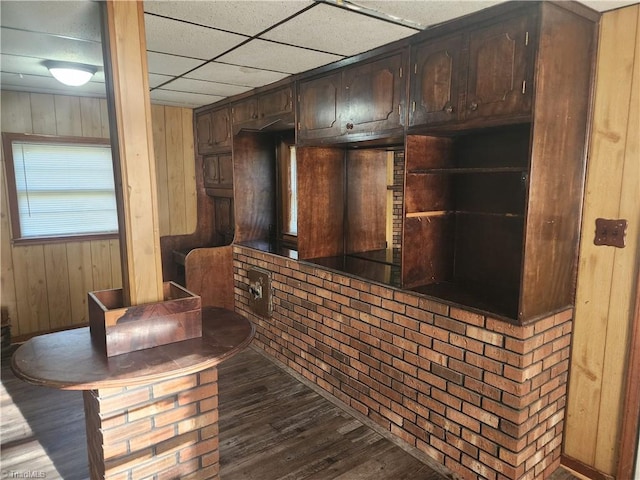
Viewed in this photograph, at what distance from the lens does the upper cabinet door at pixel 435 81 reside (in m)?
2.18

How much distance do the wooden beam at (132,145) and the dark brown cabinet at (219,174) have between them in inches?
104

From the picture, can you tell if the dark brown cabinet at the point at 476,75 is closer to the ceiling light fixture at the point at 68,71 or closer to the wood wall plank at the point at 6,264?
the ceiling light fixture at the point at 68,71

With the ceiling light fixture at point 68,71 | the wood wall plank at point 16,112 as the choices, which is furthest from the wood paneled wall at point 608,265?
the wood wall plank at point 16,112

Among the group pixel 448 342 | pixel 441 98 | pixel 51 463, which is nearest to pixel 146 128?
pixel 441 98

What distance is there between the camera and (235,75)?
10.8 feet

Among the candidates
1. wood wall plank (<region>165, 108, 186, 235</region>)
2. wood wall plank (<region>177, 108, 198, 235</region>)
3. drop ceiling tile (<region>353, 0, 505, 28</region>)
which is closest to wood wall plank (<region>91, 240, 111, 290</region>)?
wood wall plank (<region>165, 108, 186, 235</region>)

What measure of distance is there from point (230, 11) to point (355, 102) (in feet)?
3.29

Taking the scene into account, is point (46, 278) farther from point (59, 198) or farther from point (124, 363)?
point (124, 363)

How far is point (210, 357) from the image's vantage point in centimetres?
170

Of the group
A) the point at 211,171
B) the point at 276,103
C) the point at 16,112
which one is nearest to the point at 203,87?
the point at 276,103

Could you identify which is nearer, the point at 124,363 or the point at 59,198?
the point at 124,363

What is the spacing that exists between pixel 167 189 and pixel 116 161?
3.20 metres

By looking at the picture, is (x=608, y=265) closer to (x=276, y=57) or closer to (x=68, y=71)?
(x=276, y=57)

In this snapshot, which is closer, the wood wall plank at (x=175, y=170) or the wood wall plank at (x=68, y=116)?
the wood wall plank at (x=68, y=116)
